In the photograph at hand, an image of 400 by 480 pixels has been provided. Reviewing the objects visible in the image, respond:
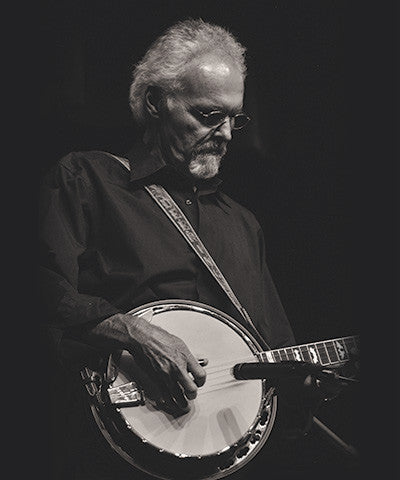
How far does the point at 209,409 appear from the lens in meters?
1.63

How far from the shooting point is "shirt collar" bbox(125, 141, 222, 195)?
187 centimetres

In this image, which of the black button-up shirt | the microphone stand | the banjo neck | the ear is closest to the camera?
the microphone stand

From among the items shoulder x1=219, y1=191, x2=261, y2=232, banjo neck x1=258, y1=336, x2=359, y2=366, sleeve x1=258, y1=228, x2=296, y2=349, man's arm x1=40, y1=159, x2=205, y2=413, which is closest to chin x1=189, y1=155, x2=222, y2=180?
shoulder x1=219, y1=191, x2=261, y2=232

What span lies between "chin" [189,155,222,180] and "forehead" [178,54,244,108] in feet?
0.42

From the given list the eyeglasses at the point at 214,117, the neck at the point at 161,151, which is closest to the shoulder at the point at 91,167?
the neck at the point at 161,151

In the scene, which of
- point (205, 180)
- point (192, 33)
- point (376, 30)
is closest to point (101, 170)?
point (205, 180)

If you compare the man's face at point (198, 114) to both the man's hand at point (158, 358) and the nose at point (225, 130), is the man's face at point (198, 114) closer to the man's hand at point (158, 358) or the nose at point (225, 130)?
the nose at point (225, 130)

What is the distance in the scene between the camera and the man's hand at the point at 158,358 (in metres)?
1.56

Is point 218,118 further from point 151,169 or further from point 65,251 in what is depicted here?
point 65,251

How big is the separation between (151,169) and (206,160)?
150 millimetres

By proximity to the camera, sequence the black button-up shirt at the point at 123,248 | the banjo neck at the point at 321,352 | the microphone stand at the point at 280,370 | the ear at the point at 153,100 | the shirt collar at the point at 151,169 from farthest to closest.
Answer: the ear at the point at 153,100
the shirt collar at the point at 151,169
the banjo neck at the point at 321,352
the black button-up shirt at the point at 123,248
the microphone stand at the point at 280,370

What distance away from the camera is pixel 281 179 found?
7.32ft

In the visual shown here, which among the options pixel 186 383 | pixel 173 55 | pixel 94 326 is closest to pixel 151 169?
pixel 173 55

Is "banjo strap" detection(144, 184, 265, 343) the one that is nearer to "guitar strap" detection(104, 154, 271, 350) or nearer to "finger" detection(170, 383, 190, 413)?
"guitar strap" detection(104, 154, 271, 350)
